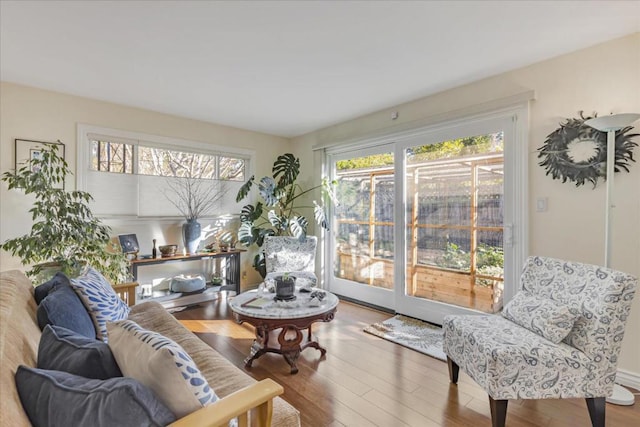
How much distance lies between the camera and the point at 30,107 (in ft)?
9.65

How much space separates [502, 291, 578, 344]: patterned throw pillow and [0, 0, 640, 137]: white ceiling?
5.92 feet

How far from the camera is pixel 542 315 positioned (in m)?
1.76

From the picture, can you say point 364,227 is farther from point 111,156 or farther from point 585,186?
point 111,156

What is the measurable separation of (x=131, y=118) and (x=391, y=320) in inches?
150

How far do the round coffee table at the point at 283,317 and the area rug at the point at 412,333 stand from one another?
0.74 m

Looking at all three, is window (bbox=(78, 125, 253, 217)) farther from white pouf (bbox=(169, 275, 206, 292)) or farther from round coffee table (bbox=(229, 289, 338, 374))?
round coffee table (bbox=(229, 289, 338, 374))

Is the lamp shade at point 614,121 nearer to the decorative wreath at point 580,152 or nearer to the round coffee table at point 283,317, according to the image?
the decorative wreath at point 580,152

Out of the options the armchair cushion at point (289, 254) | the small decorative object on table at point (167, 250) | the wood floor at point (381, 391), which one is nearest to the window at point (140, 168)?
the small decorative object on table at point (167, 250)

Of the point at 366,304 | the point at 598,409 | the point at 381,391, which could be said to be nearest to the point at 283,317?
the point at 381,391

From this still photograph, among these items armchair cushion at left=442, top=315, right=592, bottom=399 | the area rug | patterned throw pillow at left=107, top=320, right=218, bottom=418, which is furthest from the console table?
armchair cushion at left=442, top=315, right=592, bottom=399

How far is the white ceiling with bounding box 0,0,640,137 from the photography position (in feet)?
6.06

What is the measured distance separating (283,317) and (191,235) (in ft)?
7.13

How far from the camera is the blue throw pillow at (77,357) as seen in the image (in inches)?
37.4

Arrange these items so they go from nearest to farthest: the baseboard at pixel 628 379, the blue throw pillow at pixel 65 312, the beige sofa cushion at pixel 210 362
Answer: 1. the beige sofa cushion at pixel 210 362
2. the blue throw pillow at pixel 65 312
3. the baseboard at pixel 628 379
